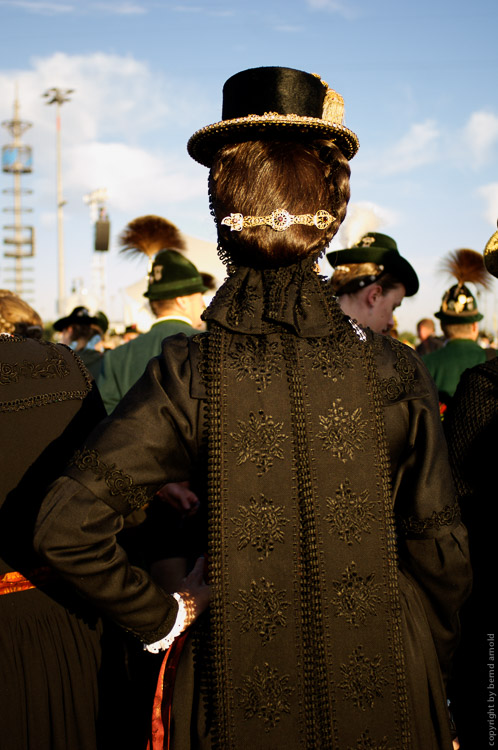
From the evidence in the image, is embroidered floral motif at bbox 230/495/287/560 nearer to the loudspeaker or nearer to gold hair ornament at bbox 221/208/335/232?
gold hair ornament at bbox 221/208/335/232

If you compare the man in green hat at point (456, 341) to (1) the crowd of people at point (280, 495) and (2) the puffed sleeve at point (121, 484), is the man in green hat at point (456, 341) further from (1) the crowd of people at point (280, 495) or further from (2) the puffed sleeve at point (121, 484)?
(2) the puffed sleeve at point (121, 484)

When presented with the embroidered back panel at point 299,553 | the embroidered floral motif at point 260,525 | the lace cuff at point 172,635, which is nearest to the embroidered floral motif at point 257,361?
the embroidered back panel at point 299,553

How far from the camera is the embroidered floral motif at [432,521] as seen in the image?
1.97 metres

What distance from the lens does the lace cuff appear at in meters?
1.93

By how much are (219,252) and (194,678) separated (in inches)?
45.6

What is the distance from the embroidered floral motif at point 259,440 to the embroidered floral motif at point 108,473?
0.91 ft

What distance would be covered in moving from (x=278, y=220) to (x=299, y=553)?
854mm

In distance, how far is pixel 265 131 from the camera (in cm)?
190

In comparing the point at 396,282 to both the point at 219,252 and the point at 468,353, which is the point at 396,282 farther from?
the point at 219,252

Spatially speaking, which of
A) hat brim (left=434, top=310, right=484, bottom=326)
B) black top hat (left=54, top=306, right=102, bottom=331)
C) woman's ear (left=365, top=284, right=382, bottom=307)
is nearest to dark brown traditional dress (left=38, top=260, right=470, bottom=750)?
woman's ear (left=365, top=284, right=382, bottom=307)

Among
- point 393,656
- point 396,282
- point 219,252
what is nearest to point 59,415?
point 219,252

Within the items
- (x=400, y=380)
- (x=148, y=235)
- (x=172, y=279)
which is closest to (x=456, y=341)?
(x=172, y=279)

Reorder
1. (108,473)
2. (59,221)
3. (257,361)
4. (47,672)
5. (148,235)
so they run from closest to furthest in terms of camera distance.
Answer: (108,473) < (257,361) < (47,672) < (148,235) < (59,221)

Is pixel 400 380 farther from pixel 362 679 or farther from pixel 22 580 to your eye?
pixel 22 580
